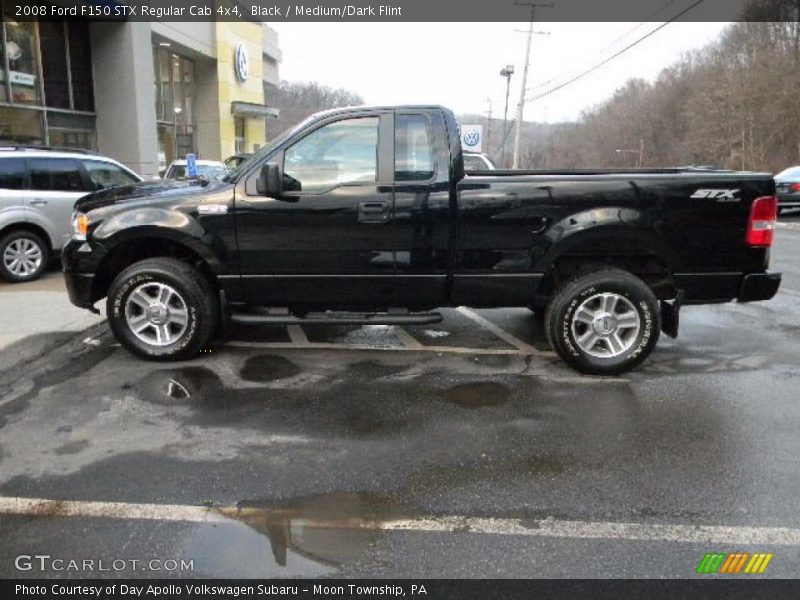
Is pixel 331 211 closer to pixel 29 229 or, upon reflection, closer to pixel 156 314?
pixel 156 314

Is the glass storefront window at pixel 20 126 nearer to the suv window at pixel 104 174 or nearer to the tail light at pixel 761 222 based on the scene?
the suv window at pixel 104 174

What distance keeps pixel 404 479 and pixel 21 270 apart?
7549 mm

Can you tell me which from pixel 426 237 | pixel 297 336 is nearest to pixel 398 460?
pixel 426 237

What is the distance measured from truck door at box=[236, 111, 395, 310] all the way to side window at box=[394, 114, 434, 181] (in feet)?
0.24

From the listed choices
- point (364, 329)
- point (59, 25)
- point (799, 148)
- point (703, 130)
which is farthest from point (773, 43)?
point (364, 329)

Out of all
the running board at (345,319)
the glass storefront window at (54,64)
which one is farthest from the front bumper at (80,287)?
the glass storefront window at (54,64)

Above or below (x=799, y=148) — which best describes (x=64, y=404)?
below

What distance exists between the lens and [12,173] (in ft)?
28.5

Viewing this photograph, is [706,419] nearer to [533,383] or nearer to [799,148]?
[533,383]

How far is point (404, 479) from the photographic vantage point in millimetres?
3494

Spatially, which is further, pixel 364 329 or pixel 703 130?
pixel 703 130

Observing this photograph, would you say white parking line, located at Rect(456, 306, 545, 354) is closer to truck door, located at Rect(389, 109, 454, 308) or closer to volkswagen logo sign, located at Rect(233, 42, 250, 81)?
truck door, located at Rect(389, 109, 454, 308)

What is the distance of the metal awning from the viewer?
32.9 m

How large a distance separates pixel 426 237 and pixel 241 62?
3186cm
